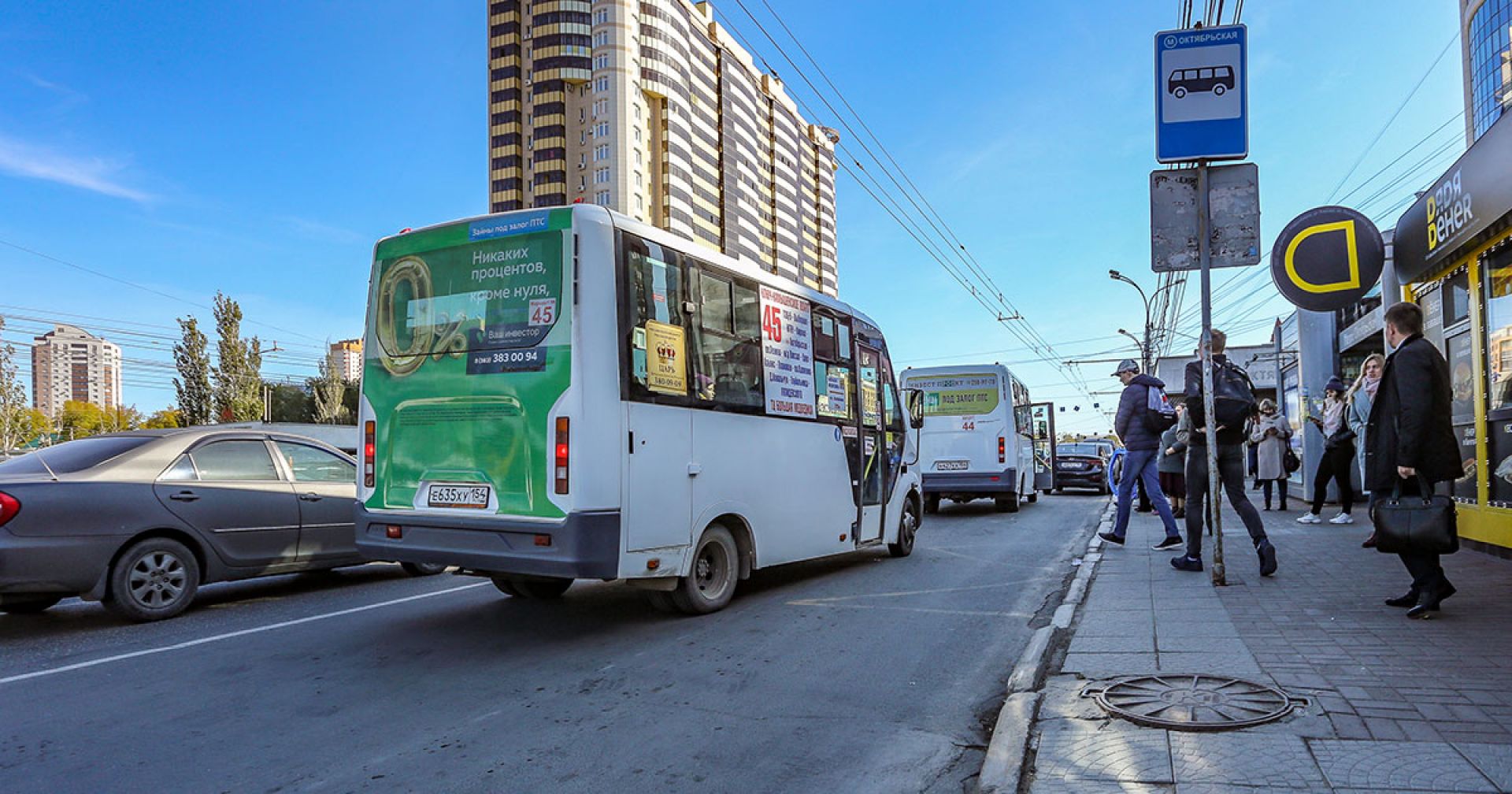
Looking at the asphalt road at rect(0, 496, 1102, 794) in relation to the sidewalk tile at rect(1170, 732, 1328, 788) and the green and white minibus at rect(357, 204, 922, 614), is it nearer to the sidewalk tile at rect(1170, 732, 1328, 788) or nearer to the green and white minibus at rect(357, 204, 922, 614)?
the green and white minibus at rect(357, 204, 922, 614)

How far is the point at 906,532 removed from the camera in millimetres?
10289

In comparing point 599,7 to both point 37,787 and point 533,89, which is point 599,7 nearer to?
point 533,89

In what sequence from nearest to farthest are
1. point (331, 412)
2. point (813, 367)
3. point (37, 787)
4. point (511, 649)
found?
point (37, 787), point (511, 649), point (813, 367), point (331, 412)

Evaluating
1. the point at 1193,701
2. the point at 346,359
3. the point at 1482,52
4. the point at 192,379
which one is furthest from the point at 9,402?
the point at 1482,52

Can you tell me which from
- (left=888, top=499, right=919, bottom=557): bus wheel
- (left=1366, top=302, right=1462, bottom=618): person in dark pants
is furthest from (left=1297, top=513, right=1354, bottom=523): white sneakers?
(left=1366, top=302, right=1462, bottom=618): person in dark pants

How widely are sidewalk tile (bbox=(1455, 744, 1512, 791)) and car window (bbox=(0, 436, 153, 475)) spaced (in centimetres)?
835

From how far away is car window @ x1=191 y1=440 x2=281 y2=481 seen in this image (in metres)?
7.51

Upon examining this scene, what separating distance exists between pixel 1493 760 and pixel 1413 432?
9.52 feet

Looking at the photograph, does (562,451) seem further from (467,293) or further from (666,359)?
(467,293)

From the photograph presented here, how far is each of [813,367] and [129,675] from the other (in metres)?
5.55

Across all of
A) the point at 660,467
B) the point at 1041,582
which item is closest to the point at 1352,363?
the point at 1041,582

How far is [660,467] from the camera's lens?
6.10 meters

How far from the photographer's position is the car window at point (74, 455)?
6.62 m

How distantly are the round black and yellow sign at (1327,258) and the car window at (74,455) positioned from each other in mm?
10142
